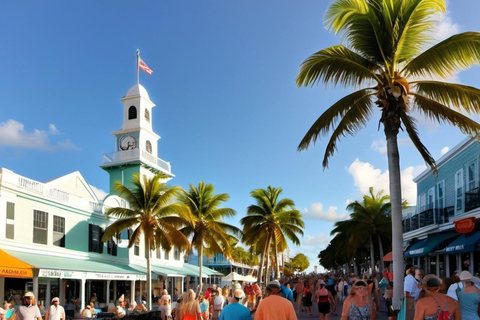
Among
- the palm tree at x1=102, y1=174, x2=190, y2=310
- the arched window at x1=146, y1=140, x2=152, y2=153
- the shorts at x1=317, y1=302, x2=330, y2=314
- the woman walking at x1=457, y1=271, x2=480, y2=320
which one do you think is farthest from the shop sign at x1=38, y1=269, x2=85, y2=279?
the woman walking at x1=457, y1=271, x2=480, y2=320

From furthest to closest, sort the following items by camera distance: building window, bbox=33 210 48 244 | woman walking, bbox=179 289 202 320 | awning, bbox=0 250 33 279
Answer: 1. building window, bbox=33 210 48 244
2. awning, bbox=0 250 33 279
3. woman walking, bbox=179 289 202 320

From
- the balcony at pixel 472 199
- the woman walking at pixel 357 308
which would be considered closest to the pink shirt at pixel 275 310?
the woman walking at pixel 357 308

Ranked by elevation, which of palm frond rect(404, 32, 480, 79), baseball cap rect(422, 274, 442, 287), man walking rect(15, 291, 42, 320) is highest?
palm frond rect(404, 32, 480, 79)

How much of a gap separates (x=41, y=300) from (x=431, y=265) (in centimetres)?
2240

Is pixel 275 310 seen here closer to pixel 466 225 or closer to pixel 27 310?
pixel 27 310

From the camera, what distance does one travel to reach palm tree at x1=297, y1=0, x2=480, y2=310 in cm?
1249

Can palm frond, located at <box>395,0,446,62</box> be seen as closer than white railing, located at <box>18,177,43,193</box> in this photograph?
Yes

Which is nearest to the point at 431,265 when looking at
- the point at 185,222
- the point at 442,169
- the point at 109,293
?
the point at 442,169

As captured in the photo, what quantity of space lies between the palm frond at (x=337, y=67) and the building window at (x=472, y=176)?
44.8ft

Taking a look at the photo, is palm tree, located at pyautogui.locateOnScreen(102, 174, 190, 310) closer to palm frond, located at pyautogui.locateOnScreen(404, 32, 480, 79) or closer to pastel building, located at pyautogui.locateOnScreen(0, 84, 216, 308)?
pastel building, located at pyautogui.locateOnScreen(0, 84, 216, 308)

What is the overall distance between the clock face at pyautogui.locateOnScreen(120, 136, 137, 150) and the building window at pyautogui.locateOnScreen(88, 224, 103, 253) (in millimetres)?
9701

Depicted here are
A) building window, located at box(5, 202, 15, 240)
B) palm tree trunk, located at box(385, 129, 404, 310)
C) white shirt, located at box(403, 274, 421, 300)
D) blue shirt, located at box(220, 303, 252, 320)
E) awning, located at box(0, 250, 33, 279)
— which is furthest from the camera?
building window, located at box(5, 202, 15, 240)

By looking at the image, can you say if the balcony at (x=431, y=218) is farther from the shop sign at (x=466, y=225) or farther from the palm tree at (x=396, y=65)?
the palm tree at (x=396, y=65)

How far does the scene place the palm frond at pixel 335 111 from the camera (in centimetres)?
1402
